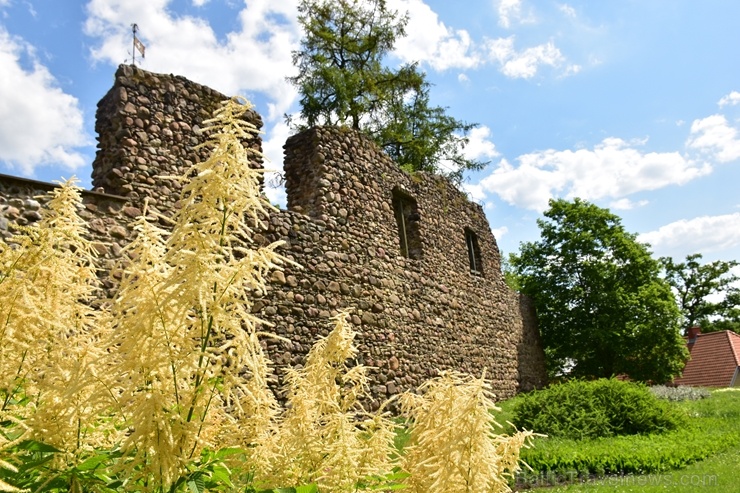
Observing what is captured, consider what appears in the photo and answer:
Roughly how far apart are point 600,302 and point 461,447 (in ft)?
64.4

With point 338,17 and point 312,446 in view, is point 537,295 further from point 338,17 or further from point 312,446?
point 312,446

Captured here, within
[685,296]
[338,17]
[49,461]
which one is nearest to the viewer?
[49,461]

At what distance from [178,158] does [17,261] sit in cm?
529

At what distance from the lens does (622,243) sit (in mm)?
20234

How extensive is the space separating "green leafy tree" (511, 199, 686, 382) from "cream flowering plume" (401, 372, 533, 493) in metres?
18.4

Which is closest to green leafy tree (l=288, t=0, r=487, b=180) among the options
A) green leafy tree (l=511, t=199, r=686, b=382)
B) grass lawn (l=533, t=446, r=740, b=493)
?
green leafy tree (l=511, t=199, r=686, b=382)

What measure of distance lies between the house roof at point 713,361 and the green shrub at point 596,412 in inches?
735

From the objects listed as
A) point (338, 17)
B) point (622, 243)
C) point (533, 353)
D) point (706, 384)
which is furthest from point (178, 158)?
point (706, 384)

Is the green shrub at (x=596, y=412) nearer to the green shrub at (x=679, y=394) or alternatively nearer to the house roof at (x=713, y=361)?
the green shrub at (x=679, y=394)

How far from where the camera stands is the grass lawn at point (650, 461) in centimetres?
555

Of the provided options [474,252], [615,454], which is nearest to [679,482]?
[615,454]

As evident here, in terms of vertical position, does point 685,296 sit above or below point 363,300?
above

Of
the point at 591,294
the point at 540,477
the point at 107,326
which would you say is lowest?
the point at 540,477

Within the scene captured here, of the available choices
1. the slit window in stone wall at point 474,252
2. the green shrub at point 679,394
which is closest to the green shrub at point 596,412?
the slit window in stone wall at point 474,252
